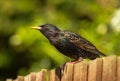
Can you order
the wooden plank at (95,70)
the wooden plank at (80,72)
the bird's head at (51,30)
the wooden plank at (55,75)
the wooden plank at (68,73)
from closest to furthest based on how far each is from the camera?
the wooden plank at (95,70) → the wooden plank at (80,72) → the wooden plank at (68,73) → the wooden plank at (55,75) → the bird's head at (51,30)

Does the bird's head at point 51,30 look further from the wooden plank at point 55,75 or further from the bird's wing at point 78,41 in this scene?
the wooden plank at point 55,75

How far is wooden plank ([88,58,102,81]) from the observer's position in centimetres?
593

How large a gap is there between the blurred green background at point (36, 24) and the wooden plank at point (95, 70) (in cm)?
446

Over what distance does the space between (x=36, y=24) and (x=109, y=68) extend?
584 cm

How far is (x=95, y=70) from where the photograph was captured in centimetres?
596

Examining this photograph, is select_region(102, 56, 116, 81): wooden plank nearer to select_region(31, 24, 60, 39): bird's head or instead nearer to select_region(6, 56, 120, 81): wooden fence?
select_region(6, 56, 120, 81): wooden fence

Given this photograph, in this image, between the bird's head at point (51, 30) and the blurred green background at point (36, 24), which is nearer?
the bird's head at point (51, 30)

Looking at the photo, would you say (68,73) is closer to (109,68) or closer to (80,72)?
(80,72)

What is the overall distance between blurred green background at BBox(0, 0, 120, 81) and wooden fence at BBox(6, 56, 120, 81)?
395 cm

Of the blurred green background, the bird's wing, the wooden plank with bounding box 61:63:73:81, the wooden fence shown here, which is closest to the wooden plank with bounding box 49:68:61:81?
the wooden fence

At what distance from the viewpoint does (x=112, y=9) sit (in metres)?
10.6

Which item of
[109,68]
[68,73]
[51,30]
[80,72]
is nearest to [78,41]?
[51,30]

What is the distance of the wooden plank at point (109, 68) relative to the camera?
19.0ft

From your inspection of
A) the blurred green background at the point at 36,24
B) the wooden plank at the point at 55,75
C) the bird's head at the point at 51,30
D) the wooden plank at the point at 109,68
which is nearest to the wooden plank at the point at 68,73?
the wooden plank at the point at 55,75
